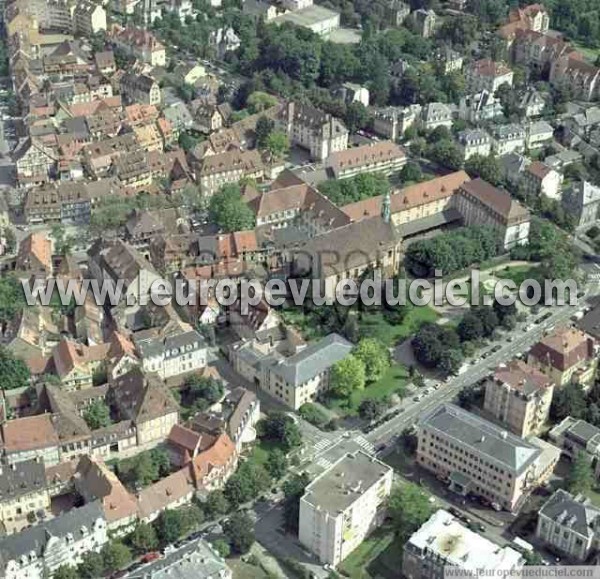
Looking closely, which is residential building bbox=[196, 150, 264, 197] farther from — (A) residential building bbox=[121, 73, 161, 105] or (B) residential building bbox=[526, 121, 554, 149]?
(B) residential building bbox=[526, 121, 554, 149]

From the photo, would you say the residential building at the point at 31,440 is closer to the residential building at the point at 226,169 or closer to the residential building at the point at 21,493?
the residential building at the point at 21,493

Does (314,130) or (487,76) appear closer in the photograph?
(314,130)

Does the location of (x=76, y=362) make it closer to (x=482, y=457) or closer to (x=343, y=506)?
(x=343, y=506)

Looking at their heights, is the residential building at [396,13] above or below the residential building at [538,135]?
above

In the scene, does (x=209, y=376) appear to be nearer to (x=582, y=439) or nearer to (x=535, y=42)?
(x=582, y=439)

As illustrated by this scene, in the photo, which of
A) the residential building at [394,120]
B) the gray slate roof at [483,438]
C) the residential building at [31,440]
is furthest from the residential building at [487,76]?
the residential building at [31,440]

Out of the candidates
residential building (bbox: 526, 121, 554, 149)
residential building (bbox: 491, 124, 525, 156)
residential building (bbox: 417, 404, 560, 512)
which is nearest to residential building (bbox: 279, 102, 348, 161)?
residential building (bbox: 491, 124, 525, 156)

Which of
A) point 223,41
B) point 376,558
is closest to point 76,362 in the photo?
point 376,558
